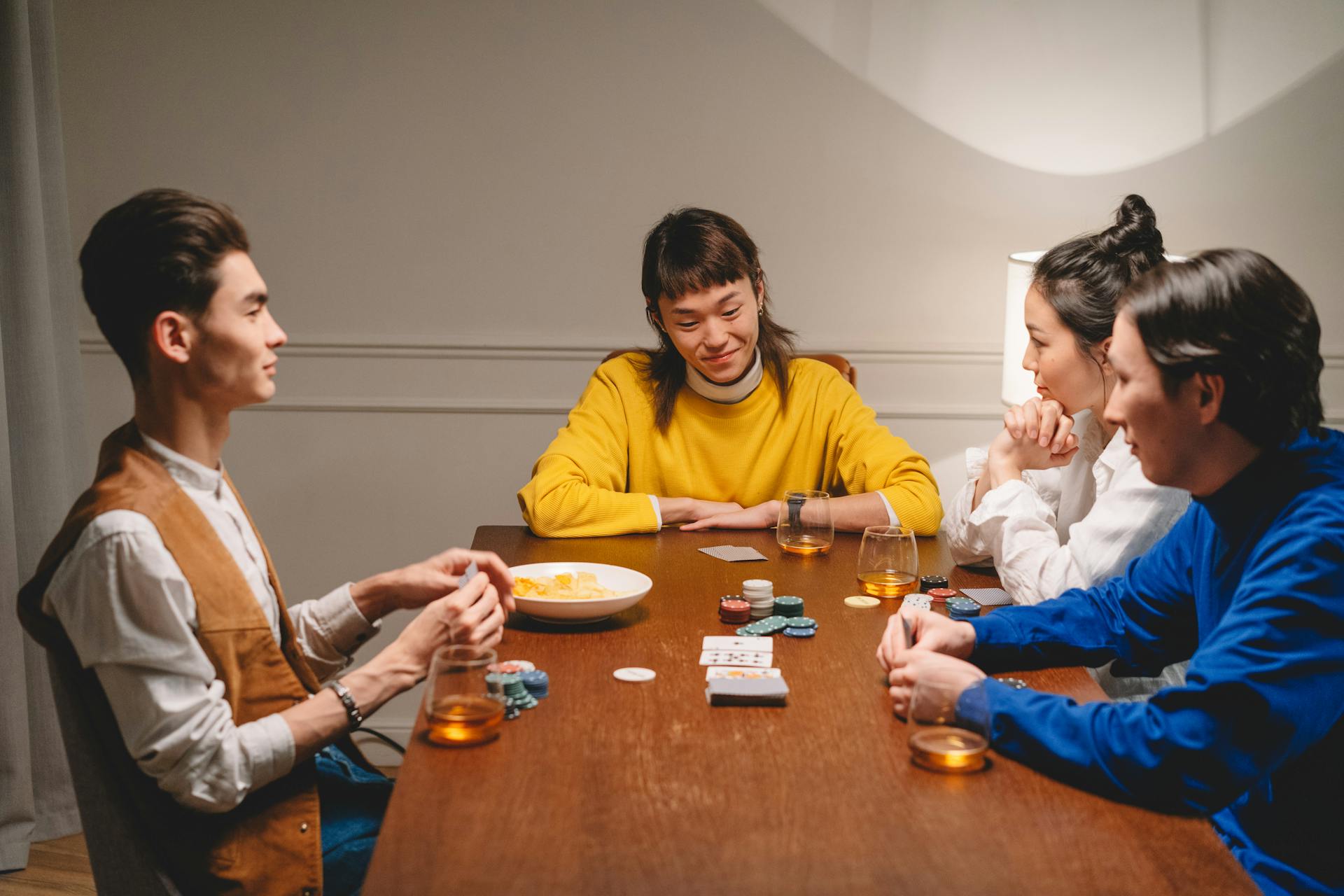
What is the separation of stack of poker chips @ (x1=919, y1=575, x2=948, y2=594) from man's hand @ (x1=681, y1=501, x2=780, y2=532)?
0.48 meters

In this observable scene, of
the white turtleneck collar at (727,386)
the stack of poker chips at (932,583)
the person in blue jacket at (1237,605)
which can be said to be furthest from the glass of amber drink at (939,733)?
the white turtleneck collar at (727,386)

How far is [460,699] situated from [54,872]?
6.60 feet

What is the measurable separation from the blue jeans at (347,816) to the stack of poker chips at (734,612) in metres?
0.53

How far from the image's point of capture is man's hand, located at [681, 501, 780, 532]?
2375 mm

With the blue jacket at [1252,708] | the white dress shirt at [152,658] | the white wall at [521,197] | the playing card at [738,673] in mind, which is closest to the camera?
the blue jacket at [1252,708]

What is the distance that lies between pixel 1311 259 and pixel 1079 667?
2513 mm

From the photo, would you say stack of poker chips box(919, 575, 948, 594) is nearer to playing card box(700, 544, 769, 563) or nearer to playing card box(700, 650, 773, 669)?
playing card box(700, 544, 769, 563)

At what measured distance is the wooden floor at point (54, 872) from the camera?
2.63 meters

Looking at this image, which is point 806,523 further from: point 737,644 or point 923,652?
point 923,652

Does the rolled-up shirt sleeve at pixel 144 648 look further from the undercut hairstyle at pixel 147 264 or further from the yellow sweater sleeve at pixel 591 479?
the yellow sweater sleeve at pixel 591 479

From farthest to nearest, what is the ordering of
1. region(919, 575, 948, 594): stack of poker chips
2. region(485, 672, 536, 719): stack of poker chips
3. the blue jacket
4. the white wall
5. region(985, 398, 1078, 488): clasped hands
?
1. the white wall
2. region(985, 398, 1078, 488): clasped hands
3. region(919, 575, 948, 594): stack of poker chips
4. region(485, 672, 536, 719): stack of poker chips
5. the blue jacket

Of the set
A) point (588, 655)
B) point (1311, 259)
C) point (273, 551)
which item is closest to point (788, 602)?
point (588, 655)

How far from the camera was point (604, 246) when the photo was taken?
11.3 ft

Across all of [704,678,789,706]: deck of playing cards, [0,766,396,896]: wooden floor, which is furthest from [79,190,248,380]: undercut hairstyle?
[0,766,396,896]: wooden floor
